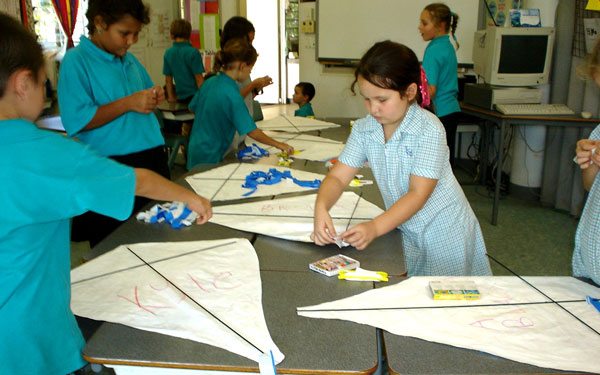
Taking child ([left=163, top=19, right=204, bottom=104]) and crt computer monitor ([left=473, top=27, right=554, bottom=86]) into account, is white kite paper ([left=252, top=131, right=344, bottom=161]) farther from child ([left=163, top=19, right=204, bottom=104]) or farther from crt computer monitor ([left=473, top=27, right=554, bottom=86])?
child ([left=163, top=19, right=204, bottom=104])

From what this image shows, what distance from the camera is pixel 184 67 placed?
5.42 metres

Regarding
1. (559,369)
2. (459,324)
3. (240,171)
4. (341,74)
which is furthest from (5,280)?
(341,74)

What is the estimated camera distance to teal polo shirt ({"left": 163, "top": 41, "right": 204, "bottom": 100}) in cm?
540

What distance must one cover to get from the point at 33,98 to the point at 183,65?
453 centimetres

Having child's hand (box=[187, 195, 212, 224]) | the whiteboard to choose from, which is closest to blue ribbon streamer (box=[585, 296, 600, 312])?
child's hand (box=[187, 195, 212, 224])

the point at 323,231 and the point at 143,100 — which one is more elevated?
the point at 143,100

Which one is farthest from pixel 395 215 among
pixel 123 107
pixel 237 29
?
pixel 237 29

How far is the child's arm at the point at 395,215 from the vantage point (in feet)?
4.94

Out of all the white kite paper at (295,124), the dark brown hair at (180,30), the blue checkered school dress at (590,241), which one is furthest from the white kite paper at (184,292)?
the dark brown hair at (180,30)

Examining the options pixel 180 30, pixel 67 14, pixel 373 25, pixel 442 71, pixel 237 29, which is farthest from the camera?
pixel 373 25

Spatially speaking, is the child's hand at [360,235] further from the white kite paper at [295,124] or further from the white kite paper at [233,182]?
the white kite paper at [295,124]

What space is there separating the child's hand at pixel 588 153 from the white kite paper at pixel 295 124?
88.9 inches

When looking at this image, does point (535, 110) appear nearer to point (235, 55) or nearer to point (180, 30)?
point (235, 55)

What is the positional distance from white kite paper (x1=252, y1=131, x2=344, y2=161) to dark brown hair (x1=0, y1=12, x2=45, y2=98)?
184cm
